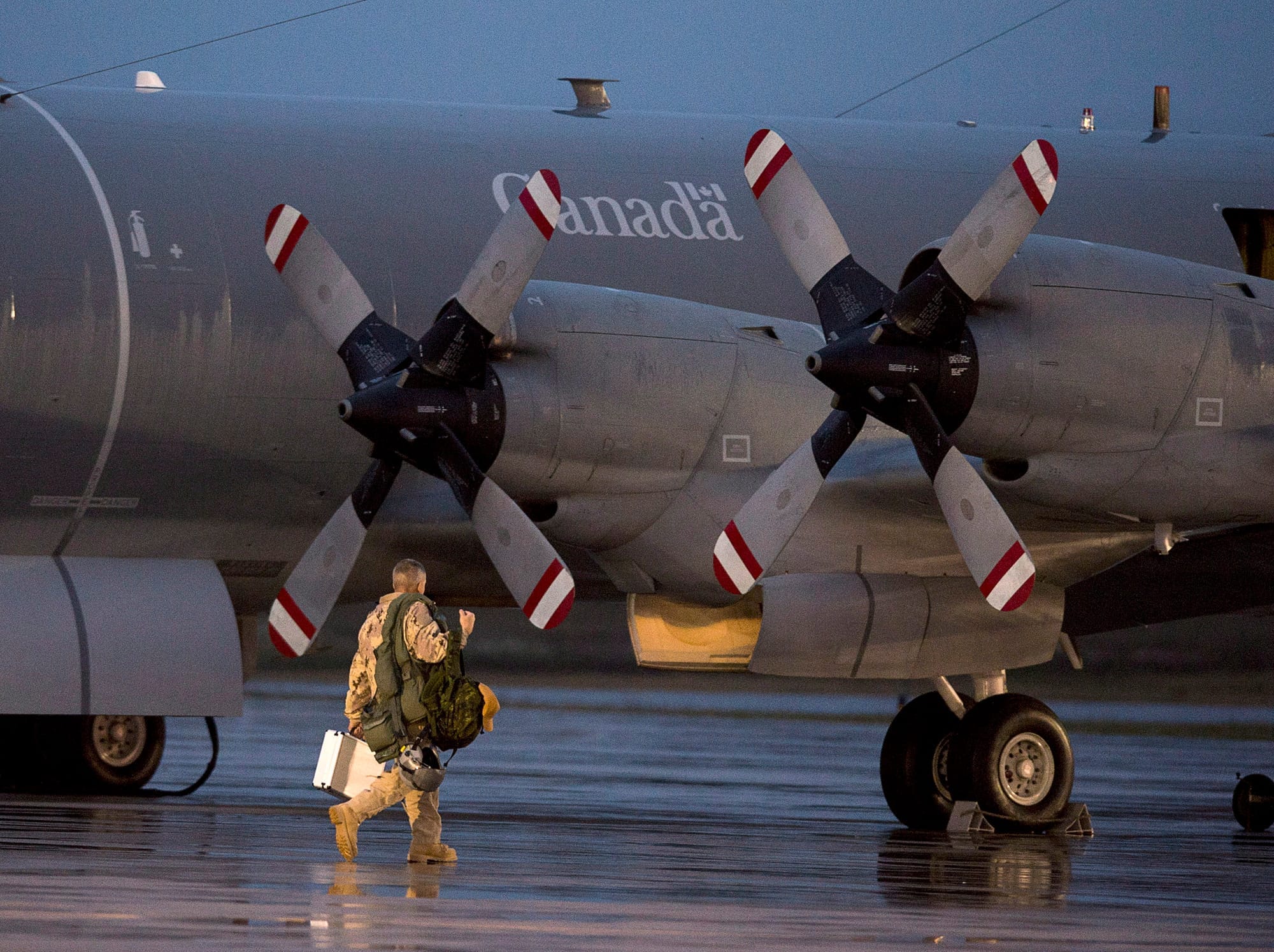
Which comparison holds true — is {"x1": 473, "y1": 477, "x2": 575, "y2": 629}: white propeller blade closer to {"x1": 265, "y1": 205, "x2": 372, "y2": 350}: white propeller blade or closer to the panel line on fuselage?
{"x1": 265, "y1": 205, "x2": 372, "y2": 350}: white propeller blade

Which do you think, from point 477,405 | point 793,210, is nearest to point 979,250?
point 793,210

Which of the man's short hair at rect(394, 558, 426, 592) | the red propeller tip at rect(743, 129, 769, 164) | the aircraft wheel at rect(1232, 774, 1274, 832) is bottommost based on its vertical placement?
the aircraft wheel at rect(1232, 774, 1274, 832)

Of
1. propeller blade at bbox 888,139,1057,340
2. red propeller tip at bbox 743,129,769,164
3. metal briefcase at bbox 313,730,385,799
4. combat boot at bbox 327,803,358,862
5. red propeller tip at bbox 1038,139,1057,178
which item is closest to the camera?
combat boot at bbox 327,803,358,862

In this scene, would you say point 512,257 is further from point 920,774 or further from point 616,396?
point 920,774

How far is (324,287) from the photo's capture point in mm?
15281

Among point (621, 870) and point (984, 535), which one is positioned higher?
point (984, 535)

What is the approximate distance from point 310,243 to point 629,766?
37.0 ft

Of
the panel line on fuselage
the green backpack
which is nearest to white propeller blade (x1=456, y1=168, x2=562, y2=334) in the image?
the panel line on fuselage

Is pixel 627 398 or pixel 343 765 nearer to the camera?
pixel 343 765

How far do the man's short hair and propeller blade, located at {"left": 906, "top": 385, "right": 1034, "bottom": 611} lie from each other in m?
3.69

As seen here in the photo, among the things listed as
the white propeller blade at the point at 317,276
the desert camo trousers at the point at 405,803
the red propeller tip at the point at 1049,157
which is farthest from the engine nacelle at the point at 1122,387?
the desert camo trousers at the point at 405,803

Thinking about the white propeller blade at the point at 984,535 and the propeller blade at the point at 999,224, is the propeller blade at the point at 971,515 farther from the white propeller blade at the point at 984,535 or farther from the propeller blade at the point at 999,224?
the propeller blade at the point at 999,224

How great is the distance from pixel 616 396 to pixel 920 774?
4.05 m

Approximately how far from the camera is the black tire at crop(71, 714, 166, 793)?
18.8 m
